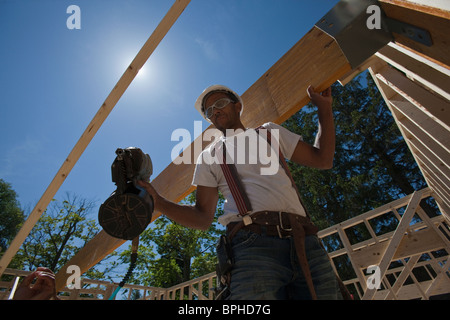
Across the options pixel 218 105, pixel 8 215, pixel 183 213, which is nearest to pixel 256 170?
pixel 183 213

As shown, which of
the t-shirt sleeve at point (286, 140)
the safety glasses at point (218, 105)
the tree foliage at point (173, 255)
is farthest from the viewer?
the tree foliage at point (173, 255)

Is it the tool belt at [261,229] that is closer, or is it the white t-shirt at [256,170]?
the tool belt at [261,229]

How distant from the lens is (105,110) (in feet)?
6.35

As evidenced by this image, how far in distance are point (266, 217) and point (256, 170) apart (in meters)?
0.31

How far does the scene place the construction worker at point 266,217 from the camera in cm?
110

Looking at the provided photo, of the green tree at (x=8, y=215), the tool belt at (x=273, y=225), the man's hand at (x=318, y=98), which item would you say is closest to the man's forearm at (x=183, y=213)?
the tool belt at (x=273, y=225)

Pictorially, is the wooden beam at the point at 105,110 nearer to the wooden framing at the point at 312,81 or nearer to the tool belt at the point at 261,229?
the wooden framing at the point at 312,81

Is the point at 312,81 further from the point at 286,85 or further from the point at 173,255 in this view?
the point at 173,255

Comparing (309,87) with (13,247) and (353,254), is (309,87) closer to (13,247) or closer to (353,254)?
(13,247)

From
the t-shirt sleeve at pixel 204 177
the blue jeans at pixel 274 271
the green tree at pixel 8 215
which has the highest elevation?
the green tree at pixel 8 215

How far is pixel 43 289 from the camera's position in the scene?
50.9 inches

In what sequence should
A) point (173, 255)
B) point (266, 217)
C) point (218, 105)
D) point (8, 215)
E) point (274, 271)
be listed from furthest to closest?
point (8, 215)
point (173, 255)
point (218, 105)
point (266, 217)
point (274, 271)

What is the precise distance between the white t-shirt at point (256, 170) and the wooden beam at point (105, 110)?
2.88 feet

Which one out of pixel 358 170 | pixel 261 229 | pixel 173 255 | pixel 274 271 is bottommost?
pixel 274 271
